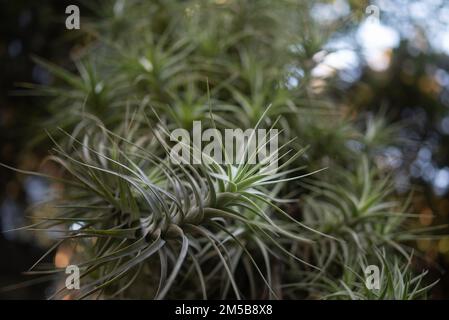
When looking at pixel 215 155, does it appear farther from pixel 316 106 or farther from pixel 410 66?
pixel 410 66

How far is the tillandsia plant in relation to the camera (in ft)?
1.92

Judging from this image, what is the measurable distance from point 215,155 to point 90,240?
0.88 feet

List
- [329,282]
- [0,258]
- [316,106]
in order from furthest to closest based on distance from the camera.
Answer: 1. [0,258]
2. [316,106]
3. [329,282]

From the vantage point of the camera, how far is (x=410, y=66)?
1.27m

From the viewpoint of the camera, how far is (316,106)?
3.02ft

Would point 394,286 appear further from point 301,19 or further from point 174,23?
point 174,23

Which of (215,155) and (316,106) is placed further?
(316,106)

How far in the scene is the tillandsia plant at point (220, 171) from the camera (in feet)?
1.92

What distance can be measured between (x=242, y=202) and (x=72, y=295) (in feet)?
1.09

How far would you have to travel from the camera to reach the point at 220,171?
0.55 metres

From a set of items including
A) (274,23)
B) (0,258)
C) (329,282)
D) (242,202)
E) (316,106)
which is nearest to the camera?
(242,202)

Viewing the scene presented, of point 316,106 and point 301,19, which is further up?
point 301,19
